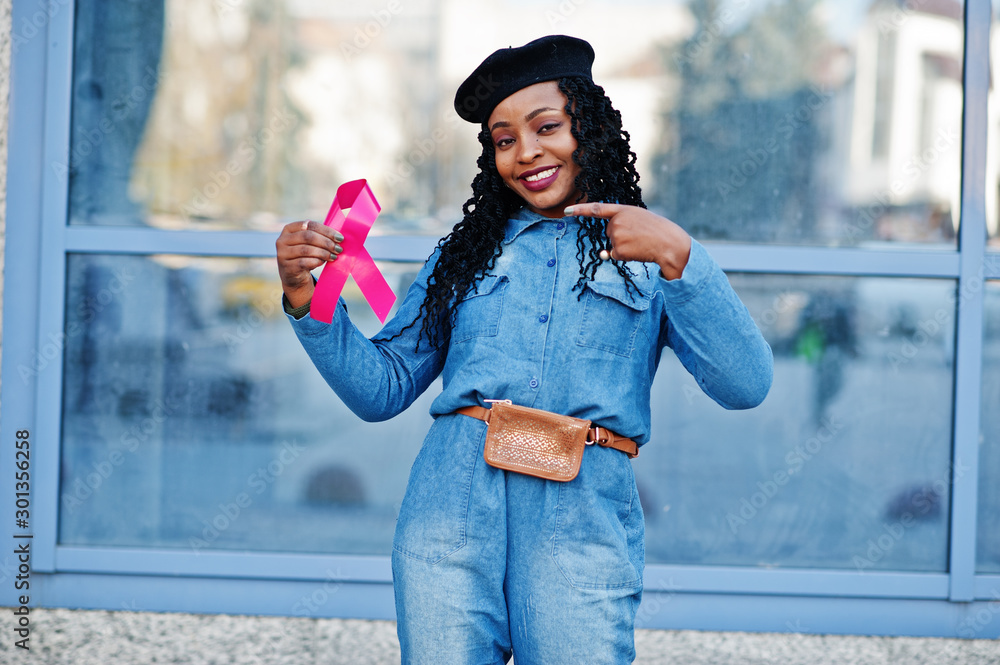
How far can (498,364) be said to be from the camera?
1634mm

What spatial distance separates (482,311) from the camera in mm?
1698

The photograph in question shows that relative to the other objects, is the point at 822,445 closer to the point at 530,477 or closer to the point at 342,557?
the point at 342,557

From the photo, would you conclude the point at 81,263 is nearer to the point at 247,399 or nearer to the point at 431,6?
the point at 247,399

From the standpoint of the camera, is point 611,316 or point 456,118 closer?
point 611,316

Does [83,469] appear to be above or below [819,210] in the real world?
below

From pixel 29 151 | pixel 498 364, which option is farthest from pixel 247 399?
pixel 498 364

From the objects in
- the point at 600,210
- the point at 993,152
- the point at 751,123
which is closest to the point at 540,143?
the point at 600,210

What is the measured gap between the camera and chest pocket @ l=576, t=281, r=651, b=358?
1.63 m

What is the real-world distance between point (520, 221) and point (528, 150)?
182 mm

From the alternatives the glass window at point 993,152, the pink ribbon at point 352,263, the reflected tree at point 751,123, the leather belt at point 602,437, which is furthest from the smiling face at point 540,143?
the glass window at point 993,152

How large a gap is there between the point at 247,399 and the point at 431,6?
5.35ft

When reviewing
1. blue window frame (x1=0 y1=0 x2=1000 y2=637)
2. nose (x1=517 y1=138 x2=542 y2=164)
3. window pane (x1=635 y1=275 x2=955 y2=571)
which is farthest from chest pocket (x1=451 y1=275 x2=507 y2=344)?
window pane (x1=635 y1=275 x2=955 y2=571)

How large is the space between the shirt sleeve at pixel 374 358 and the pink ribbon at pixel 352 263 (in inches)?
1.8

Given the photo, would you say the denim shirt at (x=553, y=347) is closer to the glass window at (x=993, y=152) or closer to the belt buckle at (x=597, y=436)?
the belt buckle at (x=597, y=436)
